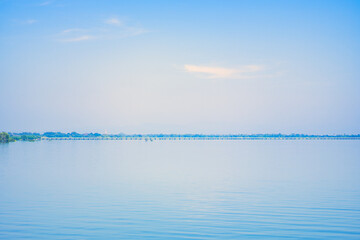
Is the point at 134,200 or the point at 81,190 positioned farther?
the point at 81,190

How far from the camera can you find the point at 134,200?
21156 mm

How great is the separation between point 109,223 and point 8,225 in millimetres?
4323

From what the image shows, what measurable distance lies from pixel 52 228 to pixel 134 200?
6663 millimetres

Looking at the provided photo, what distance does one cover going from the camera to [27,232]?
47.7 feet

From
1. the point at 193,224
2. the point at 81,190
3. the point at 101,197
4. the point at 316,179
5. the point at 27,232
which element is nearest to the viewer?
the point at 27,232

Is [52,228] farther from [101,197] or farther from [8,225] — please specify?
[101,197]

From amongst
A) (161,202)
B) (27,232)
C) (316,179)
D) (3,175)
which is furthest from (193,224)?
(3,175)

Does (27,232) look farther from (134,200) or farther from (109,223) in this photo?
(134,200)

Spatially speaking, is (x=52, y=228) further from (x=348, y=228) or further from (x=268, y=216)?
(x=348, y=228)

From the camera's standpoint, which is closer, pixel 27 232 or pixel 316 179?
pixel 27 232

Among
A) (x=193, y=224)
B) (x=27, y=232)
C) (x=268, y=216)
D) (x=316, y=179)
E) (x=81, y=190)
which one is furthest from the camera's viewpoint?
(x=316, y=179)

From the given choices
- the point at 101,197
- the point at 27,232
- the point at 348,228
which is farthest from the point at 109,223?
the point at 348,228

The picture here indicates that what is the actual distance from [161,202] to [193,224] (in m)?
5.35

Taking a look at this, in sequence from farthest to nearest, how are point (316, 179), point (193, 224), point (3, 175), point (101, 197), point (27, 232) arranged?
1. point (3, 175)
2. point (316, 179)
3. point (101, 197)
4. point (193, 224)
5. point (27, 232)
